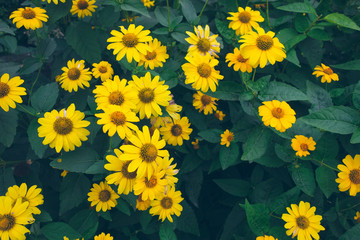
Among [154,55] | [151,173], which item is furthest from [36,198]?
[154,55]

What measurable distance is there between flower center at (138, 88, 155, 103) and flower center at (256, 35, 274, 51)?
2.00ft

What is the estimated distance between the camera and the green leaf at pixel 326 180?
156 cm

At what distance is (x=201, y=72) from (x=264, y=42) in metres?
0.36

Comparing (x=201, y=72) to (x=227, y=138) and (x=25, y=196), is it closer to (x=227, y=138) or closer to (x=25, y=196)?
(x=227, y=138)

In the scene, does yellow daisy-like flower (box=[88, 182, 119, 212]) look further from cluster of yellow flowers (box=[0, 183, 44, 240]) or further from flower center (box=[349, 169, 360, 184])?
flower center (box=[349, 169, 360, 184])

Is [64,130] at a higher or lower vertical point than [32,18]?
lower

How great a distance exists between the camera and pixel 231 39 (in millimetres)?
1883

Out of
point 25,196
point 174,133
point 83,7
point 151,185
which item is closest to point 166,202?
point 151,185

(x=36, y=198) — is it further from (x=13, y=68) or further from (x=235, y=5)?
(x=235, y=5)

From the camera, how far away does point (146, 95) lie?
→ 4.58ft

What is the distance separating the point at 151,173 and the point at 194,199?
0.69 metres

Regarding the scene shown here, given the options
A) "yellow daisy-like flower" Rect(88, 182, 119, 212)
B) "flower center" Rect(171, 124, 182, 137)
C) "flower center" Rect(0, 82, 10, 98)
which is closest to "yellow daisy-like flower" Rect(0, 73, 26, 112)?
"flower center" Rect(0, 82, 10, 98)

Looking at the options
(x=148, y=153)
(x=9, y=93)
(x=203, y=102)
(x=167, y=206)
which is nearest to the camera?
(x=148, y=153)

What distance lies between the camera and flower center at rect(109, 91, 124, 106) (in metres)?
1.38
